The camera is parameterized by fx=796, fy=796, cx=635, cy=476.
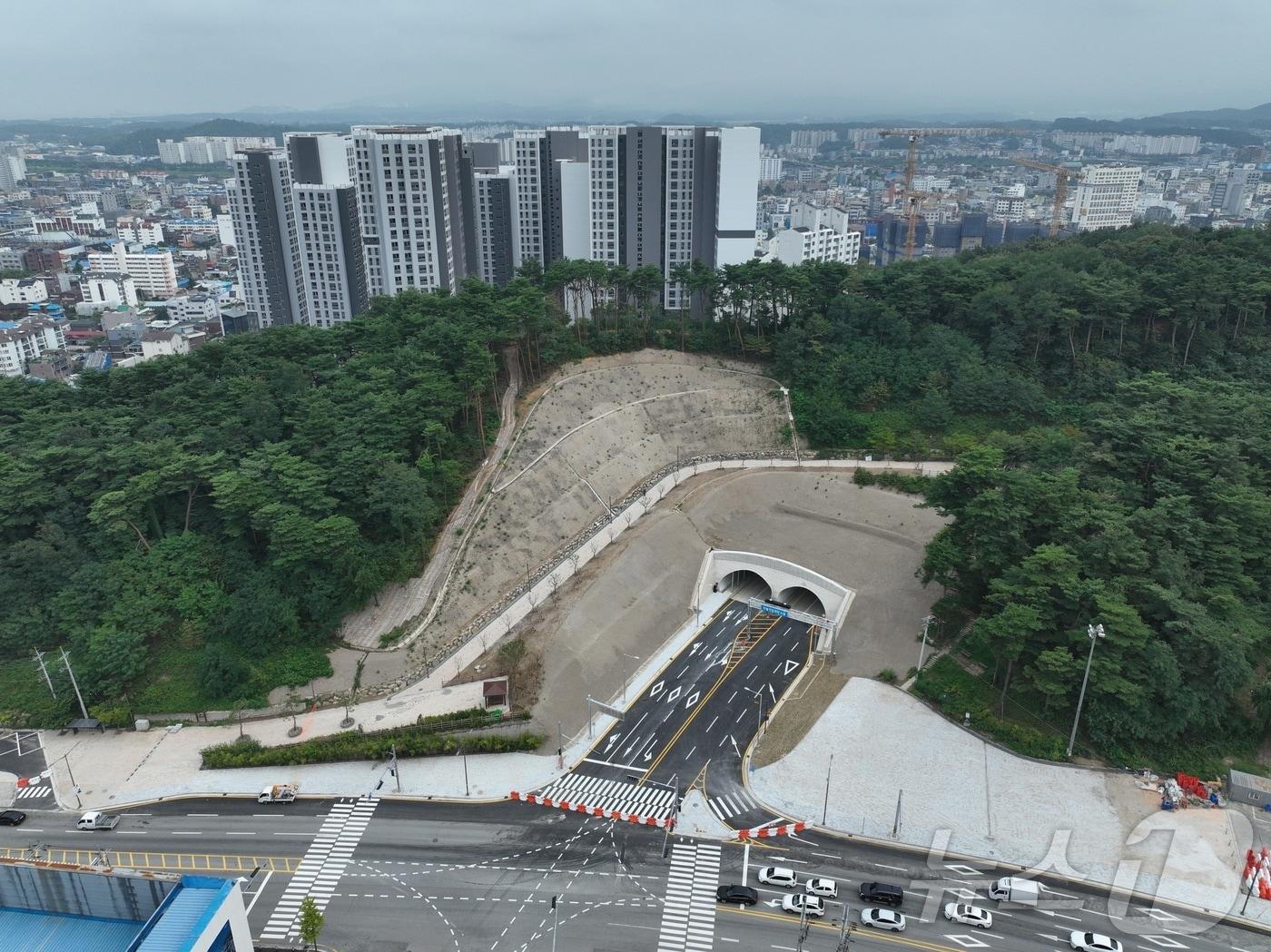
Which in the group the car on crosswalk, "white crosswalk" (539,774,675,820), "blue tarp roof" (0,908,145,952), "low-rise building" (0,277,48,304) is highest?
"blue tarp roof" (0,908,145,952)

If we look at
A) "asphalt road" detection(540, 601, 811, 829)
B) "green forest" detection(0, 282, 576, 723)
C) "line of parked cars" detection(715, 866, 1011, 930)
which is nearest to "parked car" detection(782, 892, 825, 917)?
"line of parked cars" detection(715, 866, 1011, 930)

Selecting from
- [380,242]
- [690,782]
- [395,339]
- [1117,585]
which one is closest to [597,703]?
[690,782]

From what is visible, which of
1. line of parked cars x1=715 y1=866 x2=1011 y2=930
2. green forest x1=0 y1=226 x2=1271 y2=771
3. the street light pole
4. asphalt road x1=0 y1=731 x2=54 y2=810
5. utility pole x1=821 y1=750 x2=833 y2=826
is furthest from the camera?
green forest x1=0 y1=226 x2=1271 y2=771

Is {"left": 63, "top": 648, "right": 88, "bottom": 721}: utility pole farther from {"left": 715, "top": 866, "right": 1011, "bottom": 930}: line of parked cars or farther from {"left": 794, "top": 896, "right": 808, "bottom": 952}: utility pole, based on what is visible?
{"left": 794, "top": 896, "right": 808, "bottom": 952}: utility pole

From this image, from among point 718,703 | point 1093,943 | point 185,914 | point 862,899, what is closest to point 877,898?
point 862,899

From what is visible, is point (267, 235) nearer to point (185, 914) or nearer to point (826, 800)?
point (826, 800)
